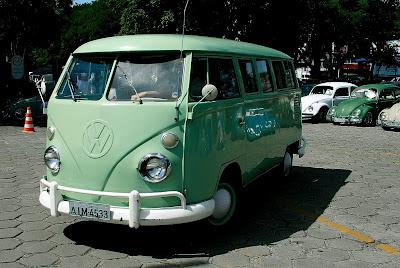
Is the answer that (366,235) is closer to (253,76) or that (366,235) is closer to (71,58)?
(253,76)

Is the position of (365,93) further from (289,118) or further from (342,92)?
(289,118)

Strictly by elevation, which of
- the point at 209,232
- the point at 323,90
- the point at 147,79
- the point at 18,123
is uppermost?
the point at 147,79

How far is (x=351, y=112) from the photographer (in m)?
17.5

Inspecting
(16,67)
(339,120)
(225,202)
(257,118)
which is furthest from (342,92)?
(225,202)

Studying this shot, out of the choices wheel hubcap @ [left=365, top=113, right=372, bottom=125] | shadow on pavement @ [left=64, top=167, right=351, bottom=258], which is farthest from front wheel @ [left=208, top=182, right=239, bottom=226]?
wheel hubcap @ [left=365, top=113, right=372, bottom=125]

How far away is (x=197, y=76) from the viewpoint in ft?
16.3

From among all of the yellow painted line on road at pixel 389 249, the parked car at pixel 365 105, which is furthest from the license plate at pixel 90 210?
the parked car at pixel 365 105

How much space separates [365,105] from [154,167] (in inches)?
584

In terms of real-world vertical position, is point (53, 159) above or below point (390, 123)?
above

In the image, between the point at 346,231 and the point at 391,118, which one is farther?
the point at 391,118

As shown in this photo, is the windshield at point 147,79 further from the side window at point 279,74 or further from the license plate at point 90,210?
the side window at point 279,74

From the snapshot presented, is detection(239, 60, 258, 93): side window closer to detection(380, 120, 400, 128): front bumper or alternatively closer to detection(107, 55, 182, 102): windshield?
detection(107, 55, 182, 102): windshield

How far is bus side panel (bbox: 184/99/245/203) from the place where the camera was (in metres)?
4.66

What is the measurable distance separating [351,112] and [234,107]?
43.1 ft
